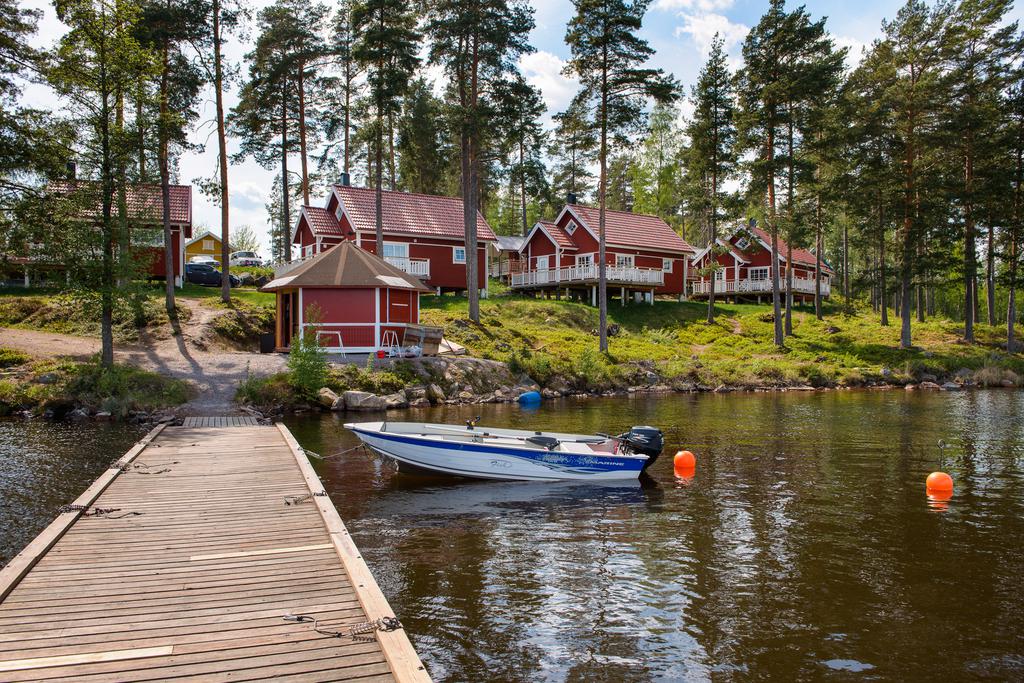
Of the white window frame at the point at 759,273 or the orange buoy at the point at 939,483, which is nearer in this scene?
the orange buoy at the point at 939,483

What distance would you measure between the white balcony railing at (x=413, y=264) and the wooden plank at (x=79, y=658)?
37.1 meters

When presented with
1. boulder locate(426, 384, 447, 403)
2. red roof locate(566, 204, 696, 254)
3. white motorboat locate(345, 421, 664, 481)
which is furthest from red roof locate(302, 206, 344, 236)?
white motorboat locate(345, 421, 664, 481)

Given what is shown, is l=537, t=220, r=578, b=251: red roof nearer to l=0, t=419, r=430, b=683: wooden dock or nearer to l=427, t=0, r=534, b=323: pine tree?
l=427, t=0, r=534, b=323: pine tree

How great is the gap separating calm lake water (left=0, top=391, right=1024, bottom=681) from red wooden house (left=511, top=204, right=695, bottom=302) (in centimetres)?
2824

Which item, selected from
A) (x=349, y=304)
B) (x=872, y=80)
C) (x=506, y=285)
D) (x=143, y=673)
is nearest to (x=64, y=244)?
(x=349, y=304)

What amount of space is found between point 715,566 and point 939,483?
652 centimetres

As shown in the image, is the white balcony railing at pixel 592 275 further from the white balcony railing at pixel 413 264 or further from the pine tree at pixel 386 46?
the pine tree at pixel 386 46

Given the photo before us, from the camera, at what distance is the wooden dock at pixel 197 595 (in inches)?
198

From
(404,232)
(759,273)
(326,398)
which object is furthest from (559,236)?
(326,398)

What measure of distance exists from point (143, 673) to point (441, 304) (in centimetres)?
3525

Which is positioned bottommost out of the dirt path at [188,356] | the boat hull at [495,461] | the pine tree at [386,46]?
the boat hull at [495,461]

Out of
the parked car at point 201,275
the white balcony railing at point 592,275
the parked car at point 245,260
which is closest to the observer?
the parked car at point 201,275

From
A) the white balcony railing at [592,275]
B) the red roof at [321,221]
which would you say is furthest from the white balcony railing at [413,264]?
the white balcony railing at [592,275]

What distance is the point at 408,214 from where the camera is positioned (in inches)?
1704
